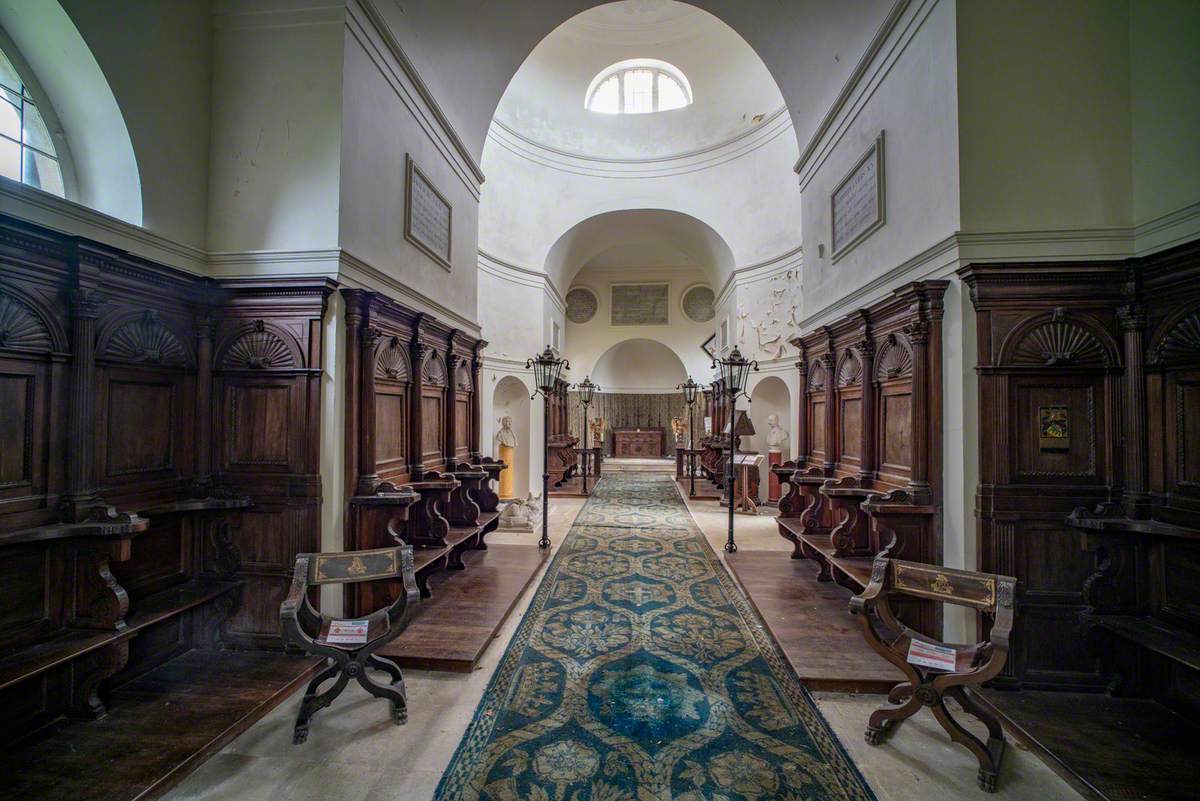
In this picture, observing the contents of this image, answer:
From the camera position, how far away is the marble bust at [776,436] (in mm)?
10500

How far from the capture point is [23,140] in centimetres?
315

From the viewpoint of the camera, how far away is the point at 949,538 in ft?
11.6

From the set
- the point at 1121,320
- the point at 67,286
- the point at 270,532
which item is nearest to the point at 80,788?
the point at 270,532

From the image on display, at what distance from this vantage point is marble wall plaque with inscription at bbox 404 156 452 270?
4.97m

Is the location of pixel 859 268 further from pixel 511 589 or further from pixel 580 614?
pixel 511 589

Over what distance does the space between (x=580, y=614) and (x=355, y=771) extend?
2292 mm

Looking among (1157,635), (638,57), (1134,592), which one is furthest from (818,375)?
(638,57)

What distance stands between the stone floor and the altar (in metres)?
17.5

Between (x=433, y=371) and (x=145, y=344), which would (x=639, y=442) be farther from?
(x=145, y=344)

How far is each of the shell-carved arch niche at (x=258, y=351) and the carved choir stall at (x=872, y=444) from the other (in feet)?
15.4

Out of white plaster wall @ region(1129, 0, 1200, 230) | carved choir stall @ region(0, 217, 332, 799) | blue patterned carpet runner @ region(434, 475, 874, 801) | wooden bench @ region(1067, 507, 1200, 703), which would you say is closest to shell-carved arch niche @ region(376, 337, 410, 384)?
carved choir stall @ region(0, 217, 332, 799)

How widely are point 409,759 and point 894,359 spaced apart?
453 centimetres

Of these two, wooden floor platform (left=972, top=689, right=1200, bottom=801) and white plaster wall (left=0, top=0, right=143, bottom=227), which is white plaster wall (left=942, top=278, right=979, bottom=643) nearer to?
wooden floor platform (left=972, top=689, right=1200, bottom=801)

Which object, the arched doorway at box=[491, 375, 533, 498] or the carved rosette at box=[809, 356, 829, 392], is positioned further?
the arched doorway at box=[491, 375, 533, 498]
